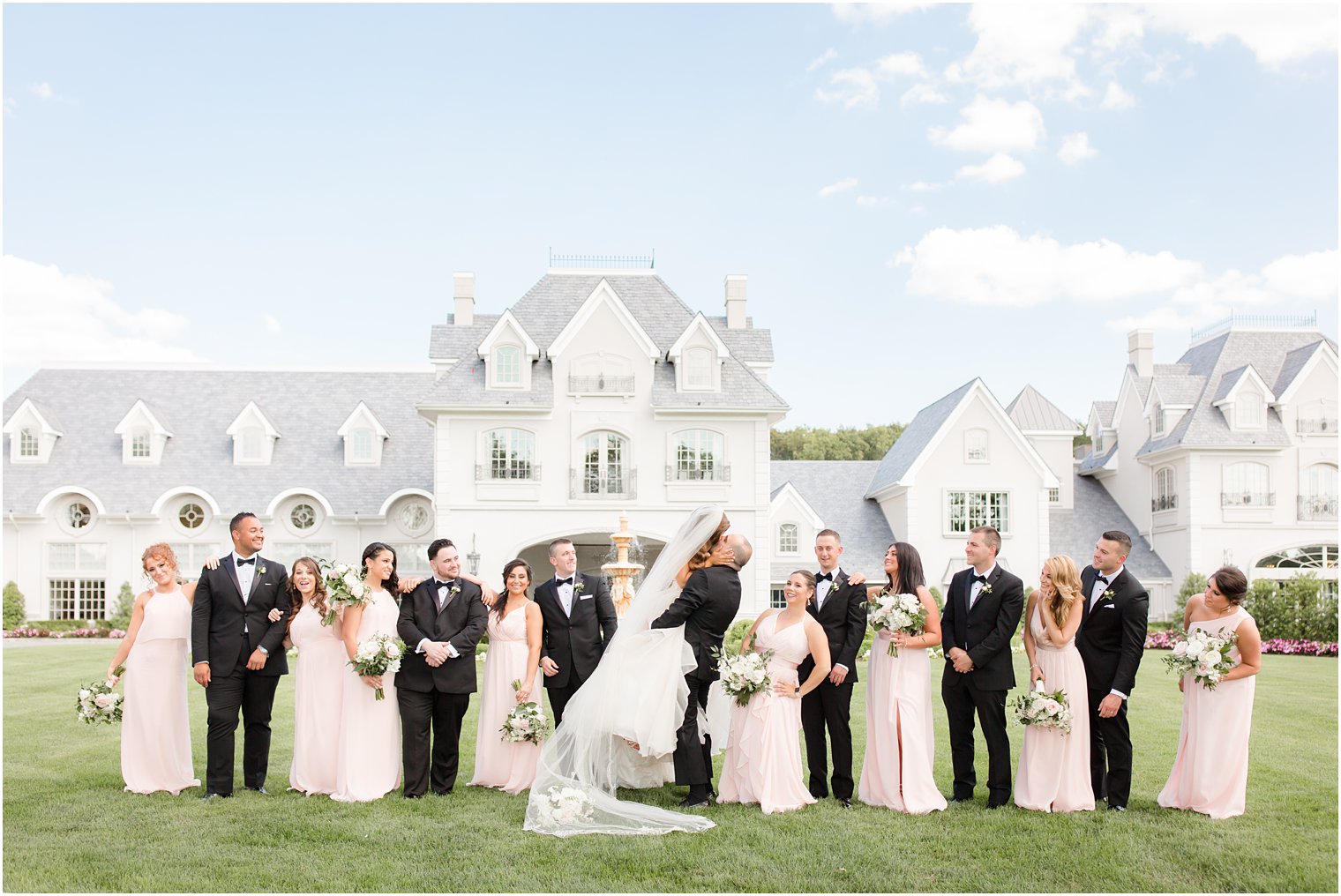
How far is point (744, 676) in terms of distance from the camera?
855 centimetres

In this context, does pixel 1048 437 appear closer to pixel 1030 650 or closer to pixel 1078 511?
pixel 1078 511

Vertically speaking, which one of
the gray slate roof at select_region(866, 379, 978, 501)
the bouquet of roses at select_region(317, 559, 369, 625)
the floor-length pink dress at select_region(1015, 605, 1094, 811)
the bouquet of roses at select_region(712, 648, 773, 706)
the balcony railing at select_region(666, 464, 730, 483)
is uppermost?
the gray slate roof at select_region(866, 379, 978, 501)

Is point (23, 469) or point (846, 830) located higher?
point (23, 469)

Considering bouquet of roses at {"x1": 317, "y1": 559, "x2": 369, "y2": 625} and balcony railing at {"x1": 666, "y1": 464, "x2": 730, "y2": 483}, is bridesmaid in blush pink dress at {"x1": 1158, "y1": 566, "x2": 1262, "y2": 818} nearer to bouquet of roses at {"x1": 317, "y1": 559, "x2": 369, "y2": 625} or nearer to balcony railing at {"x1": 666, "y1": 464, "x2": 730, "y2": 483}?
bouquet of roses at {"x1": 317, "y1": 559, "x2": 369, "y2": 625}

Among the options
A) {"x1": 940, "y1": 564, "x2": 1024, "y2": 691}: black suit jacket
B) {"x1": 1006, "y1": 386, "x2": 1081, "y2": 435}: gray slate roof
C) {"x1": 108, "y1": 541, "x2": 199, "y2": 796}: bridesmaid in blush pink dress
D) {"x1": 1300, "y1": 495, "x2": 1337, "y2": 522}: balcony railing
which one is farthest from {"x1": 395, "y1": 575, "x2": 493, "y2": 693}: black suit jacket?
{"x1": 1300, "y1": 495, "x2": 1337, "y2": 522}: balcony railing

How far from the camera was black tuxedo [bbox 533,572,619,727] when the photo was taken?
31.9 ft

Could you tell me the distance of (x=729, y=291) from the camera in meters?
34.6

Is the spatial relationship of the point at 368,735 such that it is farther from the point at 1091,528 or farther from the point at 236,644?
the point at 1091,528

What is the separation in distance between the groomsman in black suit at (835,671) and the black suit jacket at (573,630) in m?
1.83

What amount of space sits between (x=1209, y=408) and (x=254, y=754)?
3521cm

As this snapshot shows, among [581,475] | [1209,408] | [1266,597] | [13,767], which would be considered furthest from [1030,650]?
[1209,408]

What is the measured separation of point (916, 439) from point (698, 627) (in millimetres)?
29910

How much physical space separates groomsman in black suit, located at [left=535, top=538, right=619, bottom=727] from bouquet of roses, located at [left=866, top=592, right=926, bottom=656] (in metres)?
2.35

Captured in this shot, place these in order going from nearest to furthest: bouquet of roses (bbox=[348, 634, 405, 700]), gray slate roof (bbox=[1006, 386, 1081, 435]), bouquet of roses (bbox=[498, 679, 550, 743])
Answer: bouquet of roses (bbox=[348, 634, 405, 700]) → bouquet of roses (bbox=[498, 679, 550, 743]) → gray slate roof (bbox=[1006, 386, 1081, 435])
